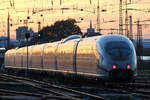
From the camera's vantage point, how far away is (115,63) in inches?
963

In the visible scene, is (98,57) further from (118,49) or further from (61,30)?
(61,30)

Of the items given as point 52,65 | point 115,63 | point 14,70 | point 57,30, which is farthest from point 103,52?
point 57,30

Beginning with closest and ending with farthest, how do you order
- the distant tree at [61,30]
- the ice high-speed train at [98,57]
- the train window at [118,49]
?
the ice high-speed train at [98,57] → the train window at [118,49] → the distant tree at [61,30]

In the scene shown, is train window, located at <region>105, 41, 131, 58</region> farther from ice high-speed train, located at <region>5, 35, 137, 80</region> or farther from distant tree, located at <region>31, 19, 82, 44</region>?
distant tree, located at <region>31, 19, 82, 44</region>

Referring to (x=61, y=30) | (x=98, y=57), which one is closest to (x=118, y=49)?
(x=98, y=57)

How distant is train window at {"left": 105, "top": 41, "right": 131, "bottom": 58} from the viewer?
977 inches

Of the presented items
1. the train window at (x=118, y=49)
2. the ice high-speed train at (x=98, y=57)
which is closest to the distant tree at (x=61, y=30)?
the ice high-speed train at (x=98, y=57)

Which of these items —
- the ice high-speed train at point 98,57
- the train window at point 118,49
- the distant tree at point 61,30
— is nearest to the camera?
the ice high-speed train at point 98,57

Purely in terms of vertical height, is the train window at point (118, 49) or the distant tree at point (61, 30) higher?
the distant tree at point (61, 30)

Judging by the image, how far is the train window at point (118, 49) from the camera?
2481 centimetres

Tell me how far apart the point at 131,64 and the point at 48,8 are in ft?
96.9

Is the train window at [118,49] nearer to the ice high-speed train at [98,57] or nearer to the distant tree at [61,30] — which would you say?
the ice high-speed train at [98,57]

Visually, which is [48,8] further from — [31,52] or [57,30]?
[57,30]

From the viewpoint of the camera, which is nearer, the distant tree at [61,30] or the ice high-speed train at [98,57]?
the ice high-speed train at [98,57]
